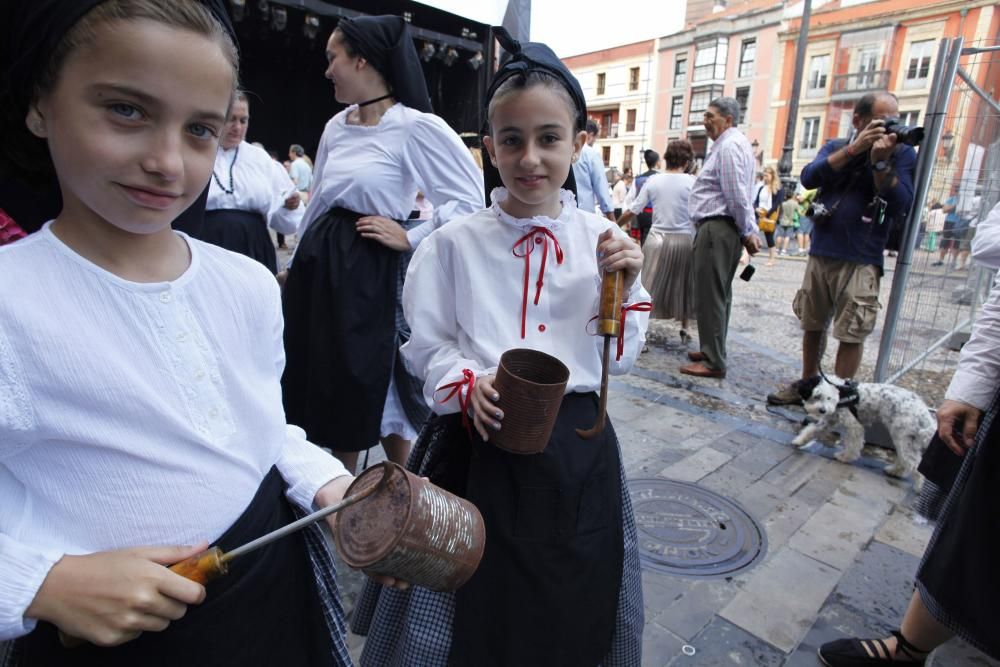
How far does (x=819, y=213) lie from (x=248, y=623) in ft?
13.7

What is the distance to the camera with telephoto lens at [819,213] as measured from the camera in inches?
155

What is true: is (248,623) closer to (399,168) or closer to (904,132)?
(399,168)

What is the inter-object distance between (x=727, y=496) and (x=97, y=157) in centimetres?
312

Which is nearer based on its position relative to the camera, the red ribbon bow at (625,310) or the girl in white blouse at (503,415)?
the girl in white blouse at (503,415)

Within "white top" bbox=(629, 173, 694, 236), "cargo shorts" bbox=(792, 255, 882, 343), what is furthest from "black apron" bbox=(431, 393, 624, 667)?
"white top" bbox=(629, 173, 694, 236)

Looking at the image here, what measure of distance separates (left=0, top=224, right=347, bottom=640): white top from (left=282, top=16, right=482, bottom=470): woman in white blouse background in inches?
58.5

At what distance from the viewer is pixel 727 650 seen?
6.84ft

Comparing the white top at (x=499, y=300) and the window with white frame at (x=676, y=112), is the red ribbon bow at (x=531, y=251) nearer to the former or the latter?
the white top at (x=499, y=300)

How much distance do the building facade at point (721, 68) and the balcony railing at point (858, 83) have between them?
362 cm

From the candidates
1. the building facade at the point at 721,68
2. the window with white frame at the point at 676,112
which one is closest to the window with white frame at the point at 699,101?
the building facade at the point at 721,68

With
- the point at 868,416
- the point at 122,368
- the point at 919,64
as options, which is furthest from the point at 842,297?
the point at 919,64

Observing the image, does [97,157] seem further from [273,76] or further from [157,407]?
[273,76]

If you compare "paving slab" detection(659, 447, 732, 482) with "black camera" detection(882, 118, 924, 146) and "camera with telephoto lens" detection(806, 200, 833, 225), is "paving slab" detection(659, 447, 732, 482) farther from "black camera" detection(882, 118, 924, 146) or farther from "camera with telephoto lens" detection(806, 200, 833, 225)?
"black camera" detection(882, 118, 924, 146)

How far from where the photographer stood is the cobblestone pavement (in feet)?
7.07
